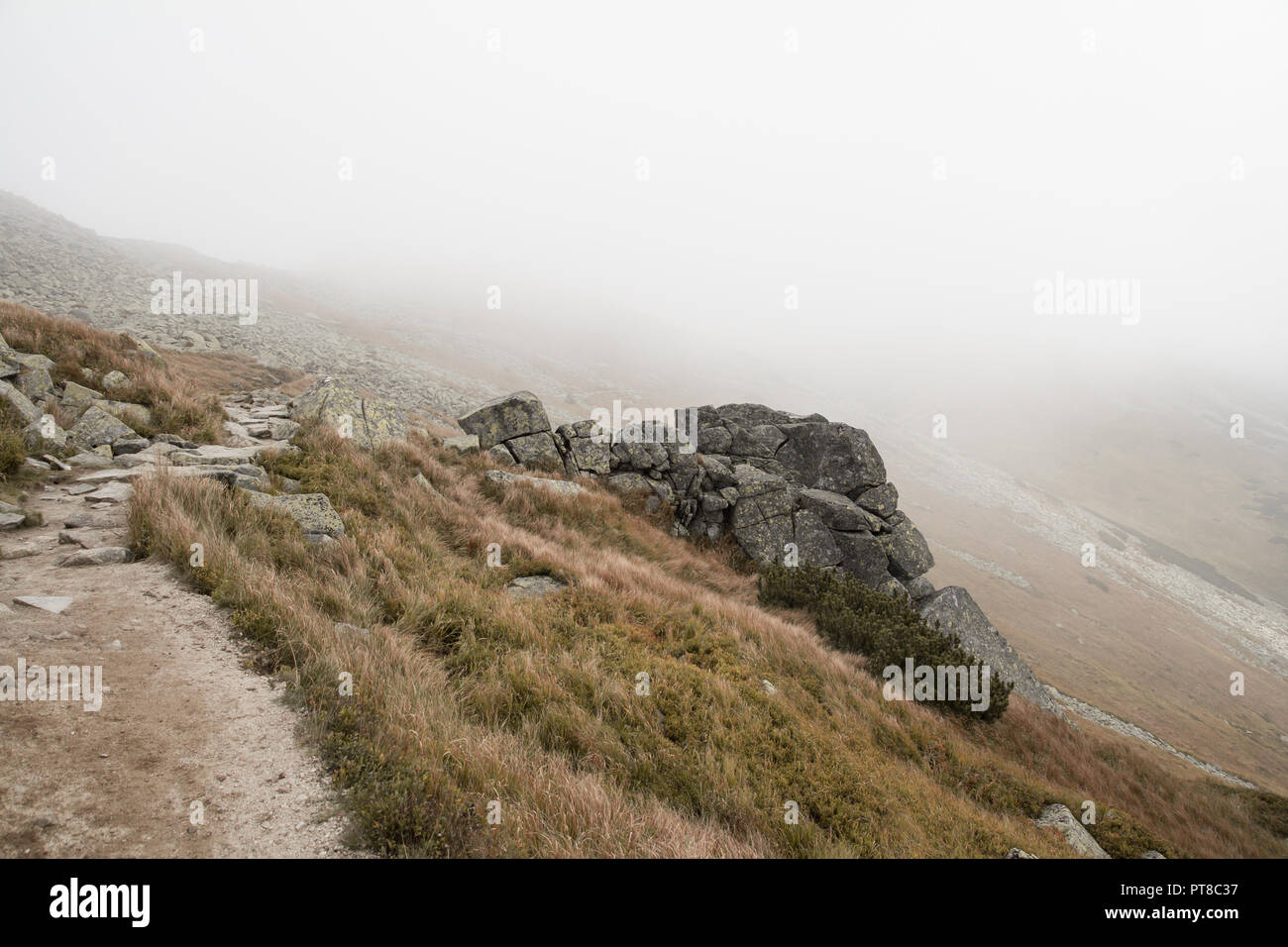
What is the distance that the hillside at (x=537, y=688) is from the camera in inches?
164

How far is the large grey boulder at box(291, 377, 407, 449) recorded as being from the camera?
46.4 ft

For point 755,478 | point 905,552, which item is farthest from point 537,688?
point 905,552

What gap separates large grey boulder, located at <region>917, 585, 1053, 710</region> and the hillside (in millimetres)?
2959

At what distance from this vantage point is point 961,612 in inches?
621

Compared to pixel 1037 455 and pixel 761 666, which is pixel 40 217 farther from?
pixel 1037 455

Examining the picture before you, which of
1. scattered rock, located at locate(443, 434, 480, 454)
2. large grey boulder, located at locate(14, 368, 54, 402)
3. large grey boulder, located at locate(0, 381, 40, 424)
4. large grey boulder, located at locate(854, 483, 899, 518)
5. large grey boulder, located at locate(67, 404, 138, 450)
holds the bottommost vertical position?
large grey boulder, located at locate(854, 483, 899, 518)

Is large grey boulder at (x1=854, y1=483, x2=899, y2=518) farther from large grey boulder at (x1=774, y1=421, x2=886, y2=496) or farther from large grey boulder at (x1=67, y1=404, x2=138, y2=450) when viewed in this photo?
large grey boulder at (x1=67, y1=404, x2=138, y2=450)

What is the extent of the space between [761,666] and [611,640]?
2.74 m

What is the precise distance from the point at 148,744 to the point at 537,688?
330cm

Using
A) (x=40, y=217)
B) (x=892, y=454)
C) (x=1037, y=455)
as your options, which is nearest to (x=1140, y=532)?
(x=1037, y=455)

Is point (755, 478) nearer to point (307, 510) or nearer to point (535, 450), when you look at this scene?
point (535, 450)

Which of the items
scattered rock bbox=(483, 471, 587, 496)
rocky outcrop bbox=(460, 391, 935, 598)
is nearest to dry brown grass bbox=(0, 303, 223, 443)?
scattered rock bbox=(483, 471, 587, 496)

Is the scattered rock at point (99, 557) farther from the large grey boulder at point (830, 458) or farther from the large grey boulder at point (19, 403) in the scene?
the large grey boulder at point (830, 458)

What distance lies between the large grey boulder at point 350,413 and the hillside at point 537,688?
40.7 inches
